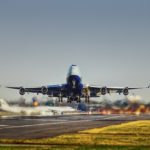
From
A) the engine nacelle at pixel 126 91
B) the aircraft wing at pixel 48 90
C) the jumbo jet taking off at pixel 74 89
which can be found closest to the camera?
the jumbo jet taking off at pixel 74 89

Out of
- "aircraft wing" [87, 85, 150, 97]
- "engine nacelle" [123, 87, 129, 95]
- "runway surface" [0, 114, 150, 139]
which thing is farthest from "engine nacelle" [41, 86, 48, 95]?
Answer: "engine nacelle" [123, 87, 129, 95]

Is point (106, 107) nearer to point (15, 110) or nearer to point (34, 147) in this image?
point (15, 110)

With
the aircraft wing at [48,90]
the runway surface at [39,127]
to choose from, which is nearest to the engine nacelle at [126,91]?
the aircraft wing at [48,90]

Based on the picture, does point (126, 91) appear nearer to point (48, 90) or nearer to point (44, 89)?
point (48, 90)

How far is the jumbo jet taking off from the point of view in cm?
7338

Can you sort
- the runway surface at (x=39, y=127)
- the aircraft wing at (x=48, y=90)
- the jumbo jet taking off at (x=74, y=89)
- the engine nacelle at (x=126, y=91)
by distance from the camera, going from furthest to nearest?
1. the engine nacelle at (x=126, y=91)
2. the aircraft wing at (x=48, y=90)
3. the jumbo jet taking off at (x=74, y=89)
4. the runway surface at (x=39, y=127)

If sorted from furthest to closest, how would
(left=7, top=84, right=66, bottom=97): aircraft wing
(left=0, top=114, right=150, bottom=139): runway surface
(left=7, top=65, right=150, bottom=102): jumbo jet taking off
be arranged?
(left=7, top=84, right=66, bottom=97): aircraft wing → (left=7, top=65, right=150, bottom=102): jumbo jet taking off → (left=0, top=114, right=150, bottom=139): runway surface

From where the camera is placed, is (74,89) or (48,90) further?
(48,90)

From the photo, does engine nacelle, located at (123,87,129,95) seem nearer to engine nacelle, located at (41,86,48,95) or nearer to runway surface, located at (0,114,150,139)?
engine nacelle, located at (41,86,48,95)

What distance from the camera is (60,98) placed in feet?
278

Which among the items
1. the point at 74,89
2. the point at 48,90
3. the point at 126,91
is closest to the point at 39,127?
the point at 74,89

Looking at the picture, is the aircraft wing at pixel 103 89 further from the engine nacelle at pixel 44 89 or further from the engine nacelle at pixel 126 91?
the engine nacelle at pixel 44 89

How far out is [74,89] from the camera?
74.2 meters

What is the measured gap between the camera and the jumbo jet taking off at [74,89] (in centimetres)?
7338
